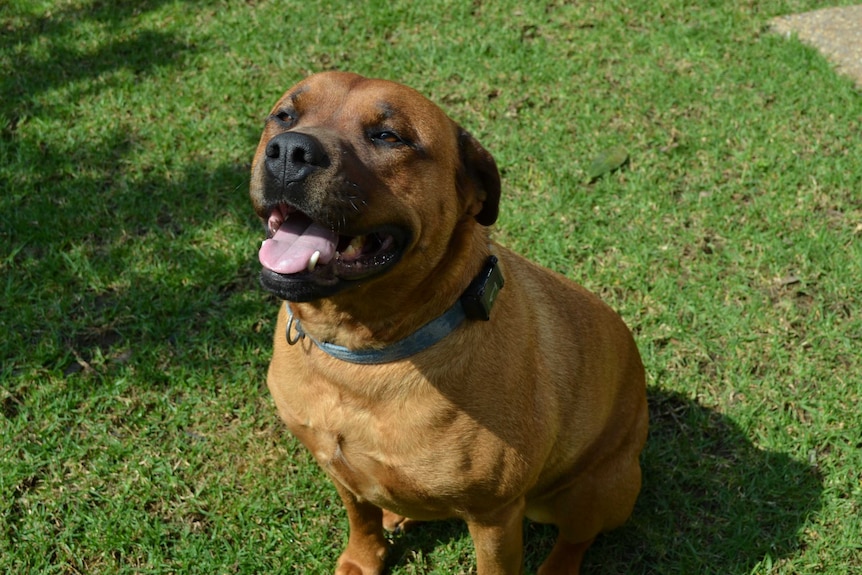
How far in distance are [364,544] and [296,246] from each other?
1.58m

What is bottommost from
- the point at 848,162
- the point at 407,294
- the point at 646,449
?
the point at 646,449

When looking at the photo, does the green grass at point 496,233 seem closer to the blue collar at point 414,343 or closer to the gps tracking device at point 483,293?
the blue collar at point 414,343

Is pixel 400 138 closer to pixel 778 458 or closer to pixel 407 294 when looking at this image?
pixel 407 294

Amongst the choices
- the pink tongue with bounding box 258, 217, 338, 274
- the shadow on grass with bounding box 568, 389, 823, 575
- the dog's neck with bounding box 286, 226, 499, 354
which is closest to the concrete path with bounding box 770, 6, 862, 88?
the shadow on grass with bounding box 568, 389, 823, 575

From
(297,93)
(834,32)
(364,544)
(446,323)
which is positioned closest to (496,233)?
(364,544)

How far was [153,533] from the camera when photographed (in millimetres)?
3703

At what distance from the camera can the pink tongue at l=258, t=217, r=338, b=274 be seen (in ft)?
8.13

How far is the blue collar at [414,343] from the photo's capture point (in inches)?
110

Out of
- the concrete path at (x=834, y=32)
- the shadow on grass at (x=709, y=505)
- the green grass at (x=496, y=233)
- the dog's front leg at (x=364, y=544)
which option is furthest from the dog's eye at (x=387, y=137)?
the concrete path at (x=834, y=32)

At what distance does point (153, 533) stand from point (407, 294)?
1.84 m

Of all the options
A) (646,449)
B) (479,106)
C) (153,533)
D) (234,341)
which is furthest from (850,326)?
(153,533)

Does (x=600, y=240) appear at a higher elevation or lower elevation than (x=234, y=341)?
higher

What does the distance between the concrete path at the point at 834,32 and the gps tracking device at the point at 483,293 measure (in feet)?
14.6

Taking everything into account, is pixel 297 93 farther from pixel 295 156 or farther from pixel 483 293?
pixel 483 293
